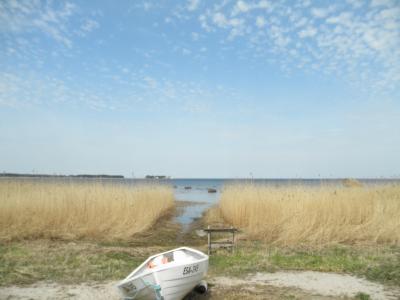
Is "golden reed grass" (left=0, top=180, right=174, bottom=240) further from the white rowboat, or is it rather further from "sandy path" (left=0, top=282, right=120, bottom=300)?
the white rowboat

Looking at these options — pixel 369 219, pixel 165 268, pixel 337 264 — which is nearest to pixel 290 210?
pixel 369 219

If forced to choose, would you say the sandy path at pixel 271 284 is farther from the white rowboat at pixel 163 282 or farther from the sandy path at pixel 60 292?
the white rowboat at pixel 163 282

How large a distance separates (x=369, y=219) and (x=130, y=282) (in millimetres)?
8735

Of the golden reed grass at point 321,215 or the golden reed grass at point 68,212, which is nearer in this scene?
the golden reed grass at point 321,215

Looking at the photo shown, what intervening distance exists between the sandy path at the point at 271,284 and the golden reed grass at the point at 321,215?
3544 millimetres

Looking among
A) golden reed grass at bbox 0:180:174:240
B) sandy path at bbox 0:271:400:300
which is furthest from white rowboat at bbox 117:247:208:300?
golden reed grass at bbox 0:180:174:240

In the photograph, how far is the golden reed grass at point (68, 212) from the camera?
10.6 meters

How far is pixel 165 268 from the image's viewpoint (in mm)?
4992

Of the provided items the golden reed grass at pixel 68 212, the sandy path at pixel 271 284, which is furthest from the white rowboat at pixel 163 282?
the golden reed grass at pixel 68 212

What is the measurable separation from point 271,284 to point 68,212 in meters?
7.43

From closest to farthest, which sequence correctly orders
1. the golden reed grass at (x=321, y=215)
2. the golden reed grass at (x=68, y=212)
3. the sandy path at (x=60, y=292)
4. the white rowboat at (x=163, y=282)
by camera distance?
1. the white rowboat at (x=163, y=282)
2. the sandy path at (x=60, y=292)
3. the golden reed grass at (x=321, y=215)
4. the golden reed grass at (x=68, y=212)

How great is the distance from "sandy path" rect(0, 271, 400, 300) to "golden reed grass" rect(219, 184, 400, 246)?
3544 millimetres

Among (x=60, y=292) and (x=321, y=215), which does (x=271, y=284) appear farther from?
(x=321, y=215)

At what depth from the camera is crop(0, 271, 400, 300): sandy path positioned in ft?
18.4
